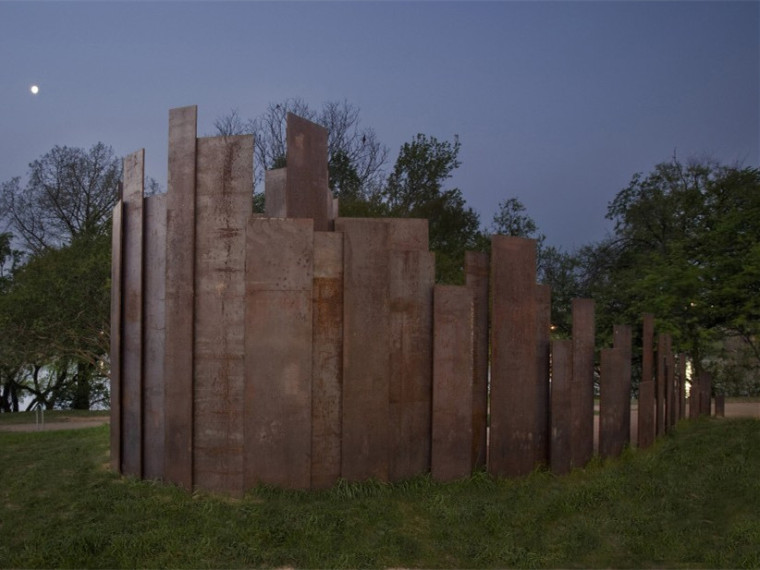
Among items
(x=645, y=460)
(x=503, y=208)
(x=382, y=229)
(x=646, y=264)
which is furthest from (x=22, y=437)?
(x=503, y=208)

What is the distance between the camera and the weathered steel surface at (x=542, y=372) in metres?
9.09

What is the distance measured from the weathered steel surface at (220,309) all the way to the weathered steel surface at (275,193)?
65cm

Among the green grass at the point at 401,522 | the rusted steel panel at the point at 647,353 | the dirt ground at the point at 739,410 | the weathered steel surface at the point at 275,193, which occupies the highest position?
the weathered steel surface at the point at 275,193

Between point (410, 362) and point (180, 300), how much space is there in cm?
284

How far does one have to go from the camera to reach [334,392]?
7.76 metres

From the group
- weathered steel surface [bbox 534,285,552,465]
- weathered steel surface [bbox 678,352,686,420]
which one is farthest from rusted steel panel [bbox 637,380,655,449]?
weathered steel surface [bbox 678,352,686,420]

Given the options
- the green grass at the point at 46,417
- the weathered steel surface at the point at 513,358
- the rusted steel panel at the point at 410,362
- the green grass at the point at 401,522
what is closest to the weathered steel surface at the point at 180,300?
the green grass at the point at 401,522

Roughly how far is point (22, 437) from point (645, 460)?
10946 mm

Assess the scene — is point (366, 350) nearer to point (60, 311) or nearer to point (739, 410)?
point (739, 410)

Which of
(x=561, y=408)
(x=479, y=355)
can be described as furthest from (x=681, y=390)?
(x=479, y=355)

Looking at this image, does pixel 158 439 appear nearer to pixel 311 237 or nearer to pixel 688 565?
pixel 311 237

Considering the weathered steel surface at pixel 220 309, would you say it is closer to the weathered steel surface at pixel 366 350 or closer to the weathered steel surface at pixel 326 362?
the weathered steel surface at pixel 326 362

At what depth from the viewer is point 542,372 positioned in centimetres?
916

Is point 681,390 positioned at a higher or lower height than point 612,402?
lower
